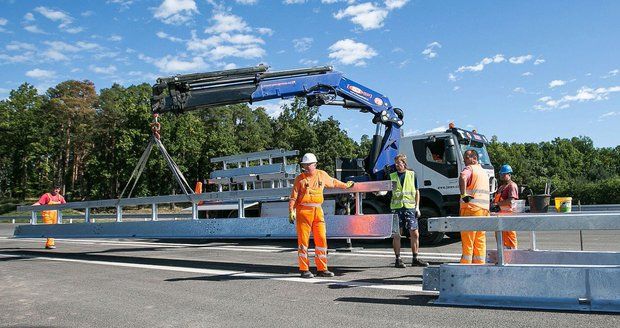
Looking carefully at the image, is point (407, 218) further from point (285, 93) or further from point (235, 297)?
point (285, 93)

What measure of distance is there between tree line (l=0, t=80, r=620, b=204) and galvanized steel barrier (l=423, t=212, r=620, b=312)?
133ft

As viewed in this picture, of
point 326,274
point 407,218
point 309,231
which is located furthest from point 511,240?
point 309,231

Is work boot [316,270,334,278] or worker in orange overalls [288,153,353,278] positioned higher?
worker in orange overalls [288,153,353,278]

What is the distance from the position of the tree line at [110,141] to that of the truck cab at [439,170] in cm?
3425

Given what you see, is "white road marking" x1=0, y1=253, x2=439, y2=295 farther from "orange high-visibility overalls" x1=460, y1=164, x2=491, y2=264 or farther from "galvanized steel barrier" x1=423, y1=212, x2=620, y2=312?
"orange high-visibility overalls" x1=460, y1=164, x2=491, y2=264

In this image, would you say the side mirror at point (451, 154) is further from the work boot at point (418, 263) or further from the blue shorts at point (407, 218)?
the work boot at point (418, 263)

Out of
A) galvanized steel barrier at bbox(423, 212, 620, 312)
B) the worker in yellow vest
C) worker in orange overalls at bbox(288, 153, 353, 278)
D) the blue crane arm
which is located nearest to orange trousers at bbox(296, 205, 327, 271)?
worker in orange overalls at bbox(288, 153, 353, 278)

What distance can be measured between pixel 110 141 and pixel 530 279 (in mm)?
60115

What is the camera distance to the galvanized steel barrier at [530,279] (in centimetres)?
424

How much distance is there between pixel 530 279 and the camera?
450 centimetres

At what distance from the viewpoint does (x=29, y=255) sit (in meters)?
11.5

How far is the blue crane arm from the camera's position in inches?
427

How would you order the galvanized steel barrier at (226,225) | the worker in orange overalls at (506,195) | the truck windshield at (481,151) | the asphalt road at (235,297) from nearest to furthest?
the asphalt road at (235,297) → the galvanized steel barrier at (226,225) → the worker in orange overalls at (506,195) → the truck windshield at (481,151)

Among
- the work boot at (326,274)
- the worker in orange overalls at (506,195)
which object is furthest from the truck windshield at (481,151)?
the work boot at (326,274)
